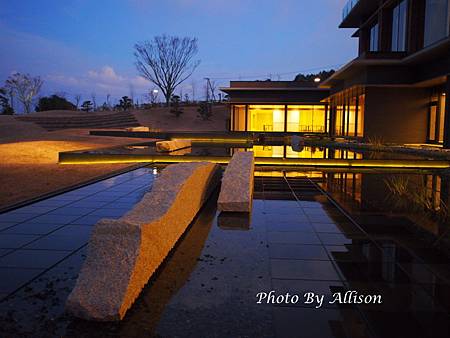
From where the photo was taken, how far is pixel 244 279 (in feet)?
13.0

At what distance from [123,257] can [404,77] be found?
22.1m

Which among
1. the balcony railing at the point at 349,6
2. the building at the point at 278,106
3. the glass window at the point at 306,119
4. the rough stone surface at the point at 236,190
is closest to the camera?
the rough stone surface at the point at 236,190

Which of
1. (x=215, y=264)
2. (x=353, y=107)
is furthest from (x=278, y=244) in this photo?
(x=353, y=107)

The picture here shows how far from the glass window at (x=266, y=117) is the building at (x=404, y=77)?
→ 12.9 metres

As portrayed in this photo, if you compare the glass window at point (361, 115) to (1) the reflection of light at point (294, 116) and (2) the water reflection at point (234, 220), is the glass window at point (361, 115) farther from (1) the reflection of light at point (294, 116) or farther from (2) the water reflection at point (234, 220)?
(2) the water reflection at point (234, 220)

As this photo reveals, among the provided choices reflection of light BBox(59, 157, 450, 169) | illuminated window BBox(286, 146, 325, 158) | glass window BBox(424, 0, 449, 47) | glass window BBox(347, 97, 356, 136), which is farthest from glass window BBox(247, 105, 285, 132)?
reflection of light BBox(59, 157, 450, 169)

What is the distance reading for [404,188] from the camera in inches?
330

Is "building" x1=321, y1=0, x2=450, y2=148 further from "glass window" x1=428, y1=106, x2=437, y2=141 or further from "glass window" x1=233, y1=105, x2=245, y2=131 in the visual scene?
"glass window" x1=233, y1=105, x2=245, y2=131

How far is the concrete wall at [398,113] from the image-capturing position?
23141 millimetres

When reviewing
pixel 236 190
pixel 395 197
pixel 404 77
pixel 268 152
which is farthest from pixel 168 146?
pixel 404 77

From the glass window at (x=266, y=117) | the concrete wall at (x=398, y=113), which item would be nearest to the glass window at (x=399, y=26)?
the concrete wall at (x=398, y=113)

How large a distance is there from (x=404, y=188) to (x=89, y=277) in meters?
6.87

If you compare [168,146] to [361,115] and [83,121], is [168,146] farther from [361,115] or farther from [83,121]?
[83,121]

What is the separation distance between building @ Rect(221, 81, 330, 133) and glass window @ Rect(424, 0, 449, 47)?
15413 millimetres
